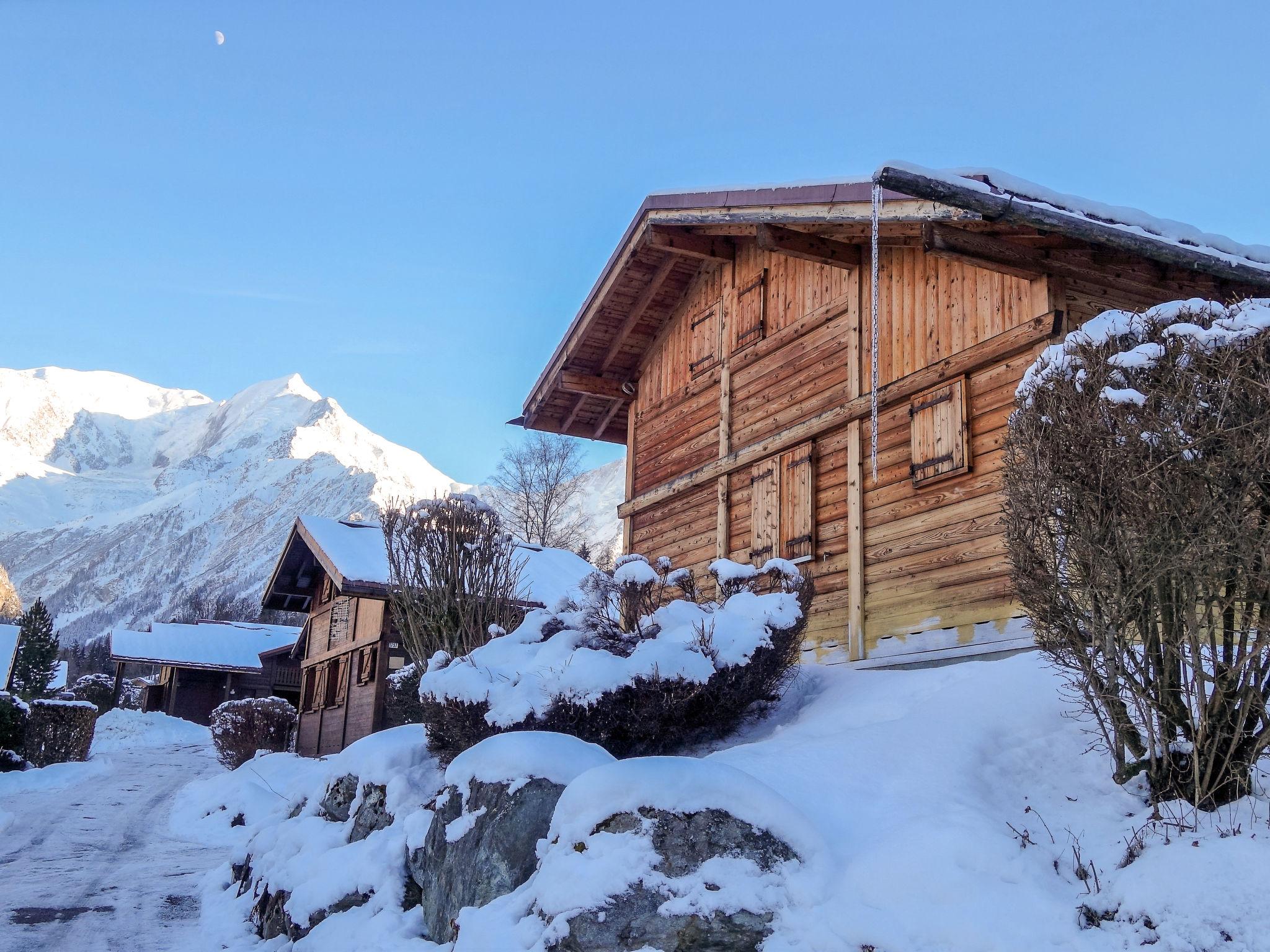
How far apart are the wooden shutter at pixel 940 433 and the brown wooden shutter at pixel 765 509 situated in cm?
225

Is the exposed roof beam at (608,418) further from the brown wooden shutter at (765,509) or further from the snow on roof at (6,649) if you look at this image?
the snow on roof at (6,649)

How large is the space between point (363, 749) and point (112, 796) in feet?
48.2

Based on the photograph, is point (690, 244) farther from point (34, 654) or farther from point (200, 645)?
point (34, 654)

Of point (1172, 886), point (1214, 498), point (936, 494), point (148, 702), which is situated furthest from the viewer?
point (148, 702)

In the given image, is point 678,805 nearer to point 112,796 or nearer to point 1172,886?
point 1172,886

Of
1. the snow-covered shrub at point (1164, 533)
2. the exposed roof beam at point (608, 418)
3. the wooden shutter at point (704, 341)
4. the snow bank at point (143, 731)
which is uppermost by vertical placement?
the wooden shutter at point (704, 341)

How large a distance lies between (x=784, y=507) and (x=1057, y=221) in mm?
5020

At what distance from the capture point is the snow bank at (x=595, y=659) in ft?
25.0

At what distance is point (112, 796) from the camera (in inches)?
829

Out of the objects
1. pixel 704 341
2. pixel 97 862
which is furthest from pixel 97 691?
pixel 704 341

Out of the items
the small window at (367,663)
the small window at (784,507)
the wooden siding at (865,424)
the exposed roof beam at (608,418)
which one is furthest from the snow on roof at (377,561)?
the small window at (784,507)

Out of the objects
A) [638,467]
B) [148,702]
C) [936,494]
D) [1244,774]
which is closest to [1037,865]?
[1244,774]

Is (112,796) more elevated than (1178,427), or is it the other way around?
(1178,427)

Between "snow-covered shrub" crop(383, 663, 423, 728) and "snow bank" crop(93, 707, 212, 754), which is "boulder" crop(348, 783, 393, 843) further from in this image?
"snow bank" crop(93, 707, 212, 754)
